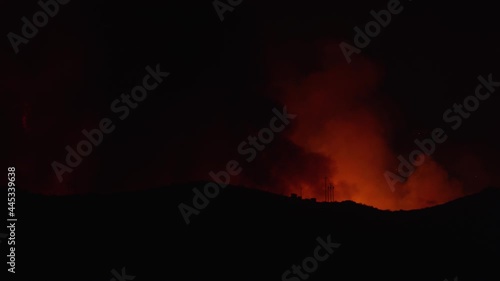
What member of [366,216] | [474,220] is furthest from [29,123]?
[474,220]

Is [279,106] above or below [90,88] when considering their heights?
below

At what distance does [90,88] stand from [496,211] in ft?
94.3

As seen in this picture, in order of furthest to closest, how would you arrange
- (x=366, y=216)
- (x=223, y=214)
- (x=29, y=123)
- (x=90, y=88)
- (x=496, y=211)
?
(x=90, y=88), (x=29, y=123), (x=496, y=211), (x=366, y=216), (x=223, y=214)

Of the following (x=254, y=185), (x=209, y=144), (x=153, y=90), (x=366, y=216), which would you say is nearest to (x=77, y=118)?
(x=153, y=90)

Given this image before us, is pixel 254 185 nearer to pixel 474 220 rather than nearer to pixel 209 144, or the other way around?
pixel 209 144

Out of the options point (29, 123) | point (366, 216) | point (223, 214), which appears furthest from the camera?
point (29, 123)

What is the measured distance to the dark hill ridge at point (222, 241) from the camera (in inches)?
829

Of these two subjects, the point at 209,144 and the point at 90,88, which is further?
the point at 209,144

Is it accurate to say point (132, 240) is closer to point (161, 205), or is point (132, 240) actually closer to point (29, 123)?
point (161, 205)

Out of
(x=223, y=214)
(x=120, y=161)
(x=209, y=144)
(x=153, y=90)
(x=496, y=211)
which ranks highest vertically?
(x=153, y=90)

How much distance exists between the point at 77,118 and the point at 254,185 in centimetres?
1431

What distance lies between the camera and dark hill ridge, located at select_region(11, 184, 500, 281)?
2105cm

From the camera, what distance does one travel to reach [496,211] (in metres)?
30.2

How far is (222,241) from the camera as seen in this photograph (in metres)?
22.7
